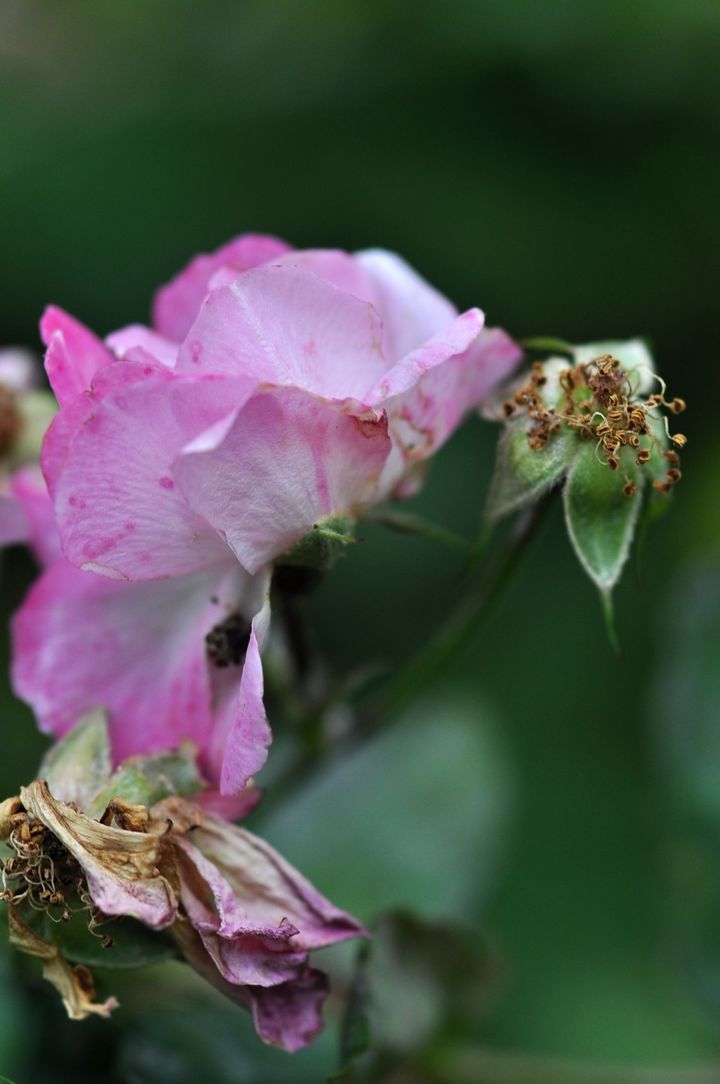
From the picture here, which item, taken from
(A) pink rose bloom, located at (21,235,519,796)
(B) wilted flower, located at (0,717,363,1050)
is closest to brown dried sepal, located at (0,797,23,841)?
(B) wilted flower, located at (0,717,363,1050)

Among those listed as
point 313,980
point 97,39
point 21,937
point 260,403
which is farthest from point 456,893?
point 97,39

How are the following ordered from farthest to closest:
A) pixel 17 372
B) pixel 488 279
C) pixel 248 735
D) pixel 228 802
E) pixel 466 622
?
pixel 488 279 < pixel 17 372 < pixel 466 622 < pixel 228 802 < pixel 248 735

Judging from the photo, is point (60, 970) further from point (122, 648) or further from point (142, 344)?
point (142, 344)

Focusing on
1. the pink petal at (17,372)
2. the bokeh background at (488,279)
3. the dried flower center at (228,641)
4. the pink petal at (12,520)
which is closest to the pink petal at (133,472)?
the dried flower center at (228,641)

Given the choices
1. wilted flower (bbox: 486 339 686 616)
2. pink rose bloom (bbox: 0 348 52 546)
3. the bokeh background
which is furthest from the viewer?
the bokeh background

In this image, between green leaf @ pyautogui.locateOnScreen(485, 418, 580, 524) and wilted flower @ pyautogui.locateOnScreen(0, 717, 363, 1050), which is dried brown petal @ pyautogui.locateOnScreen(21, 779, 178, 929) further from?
green leaf @ pyautogui.locateOnScreen(485, 418, 580, 524)

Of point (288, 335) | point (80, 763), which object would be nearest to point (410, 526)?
point (288, 335)

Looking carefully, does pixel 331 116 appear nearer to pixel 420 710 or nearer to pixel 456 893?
pixel 420 710

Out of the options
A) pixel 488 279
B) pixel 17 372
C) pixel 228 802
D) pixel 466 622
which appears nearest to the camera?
pixel 228 802
